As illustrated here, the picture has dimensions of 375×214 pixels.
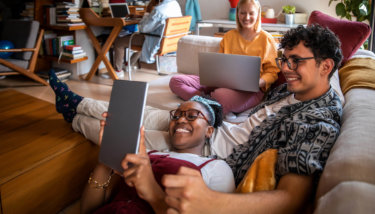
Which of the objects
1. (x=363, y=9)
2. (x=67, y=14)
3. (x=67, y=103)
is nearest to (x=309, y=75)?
(x=67, y=103)

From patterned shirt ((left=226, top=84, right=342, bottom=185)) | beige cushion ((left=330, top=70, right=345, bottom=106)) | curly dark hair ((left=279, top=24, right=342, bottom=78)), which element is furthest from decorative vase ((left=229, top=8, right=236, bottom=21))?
patterned shirt ((left=226, top=84, right=342, bottom=185))

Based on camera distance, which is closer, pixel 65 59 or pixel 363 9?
pixel 363 9

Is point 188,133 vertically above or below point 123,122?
below

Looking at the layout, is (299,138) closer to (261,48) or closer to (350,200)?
(350,200)

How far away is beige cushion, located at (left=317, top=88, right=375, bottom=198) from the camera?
76 centimetres

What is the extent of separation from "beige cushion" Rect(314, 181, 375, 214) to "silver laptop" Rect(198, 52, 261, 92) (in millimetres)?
1131

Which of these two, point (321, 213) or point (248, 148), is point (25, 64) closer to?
point (248, 148)

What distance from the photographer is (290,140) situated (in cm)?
102

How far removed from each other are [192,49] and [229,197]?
6.08 ft

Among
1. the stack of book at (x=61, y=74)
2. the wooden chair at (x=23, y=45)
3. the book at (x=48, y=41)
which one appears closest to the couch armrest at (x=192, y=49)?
the wooden chair at (x=23, y=45)

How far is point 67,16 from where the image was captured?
3861 millimetres

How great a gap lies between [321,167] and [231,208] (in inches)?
12.3

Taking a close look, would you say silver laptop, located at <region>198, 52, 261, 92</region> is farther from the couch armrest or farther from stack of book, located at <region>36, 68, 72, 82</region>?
stack of book, located at <region>36, 68, 72, 82</region>

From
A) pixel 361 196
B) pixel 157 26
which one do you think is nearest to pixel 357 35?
pixel 361 196
